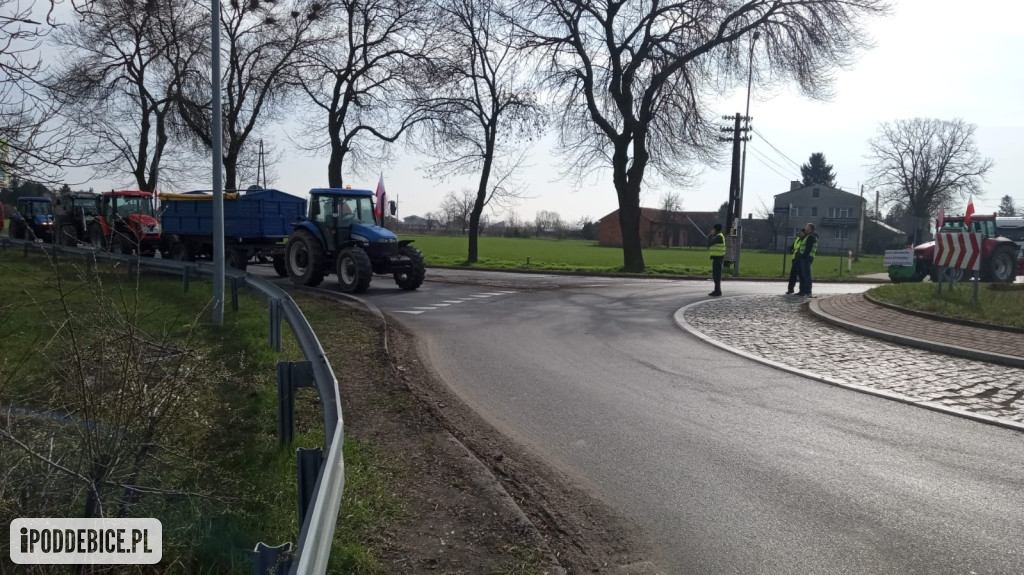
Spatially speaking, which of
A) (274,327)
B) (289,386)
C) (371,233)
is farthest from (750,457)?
(371,233)

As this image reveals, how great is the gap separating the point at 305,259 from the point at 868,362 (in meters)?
13.1

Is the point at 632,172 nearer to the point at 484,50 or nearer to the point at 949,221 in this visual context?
the point at 484,50

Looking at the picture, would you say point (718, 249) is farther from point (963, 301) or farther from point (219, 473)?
point (219, 473)

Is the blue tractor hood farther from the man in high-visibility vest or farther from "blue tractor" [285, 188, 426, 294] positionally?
the man in high-visibility vest

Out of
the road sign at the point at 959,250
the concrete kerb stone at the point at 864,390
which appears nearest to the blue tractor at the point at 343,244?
the concrete kerb stone at the point at 864,390

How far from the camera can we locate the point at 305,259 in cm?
1838

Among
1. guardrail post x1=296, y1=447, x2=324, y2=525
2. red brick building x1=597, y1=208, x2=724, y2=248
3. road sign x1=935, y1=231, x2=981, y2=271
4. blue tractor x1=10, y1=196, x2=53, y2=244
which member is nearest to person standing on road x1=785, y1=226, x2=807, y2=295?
road sign x1=935, y1=231, x2=981, y2=271

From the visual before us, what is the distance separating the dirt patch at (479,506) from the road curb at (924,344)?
7.14 m

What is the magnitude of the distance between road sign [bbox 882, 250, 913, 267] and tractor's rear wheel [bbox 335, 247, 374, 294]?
15.8m

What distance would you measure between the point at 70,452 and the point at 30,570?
0.64 m

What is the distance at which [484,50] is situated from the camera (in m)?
31.7

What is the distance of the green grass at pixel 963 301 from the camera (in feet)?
40.3

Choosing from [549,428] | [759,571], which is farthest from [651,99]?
[759,571]

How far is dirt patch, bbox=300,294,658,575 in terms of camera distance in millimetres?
3867
